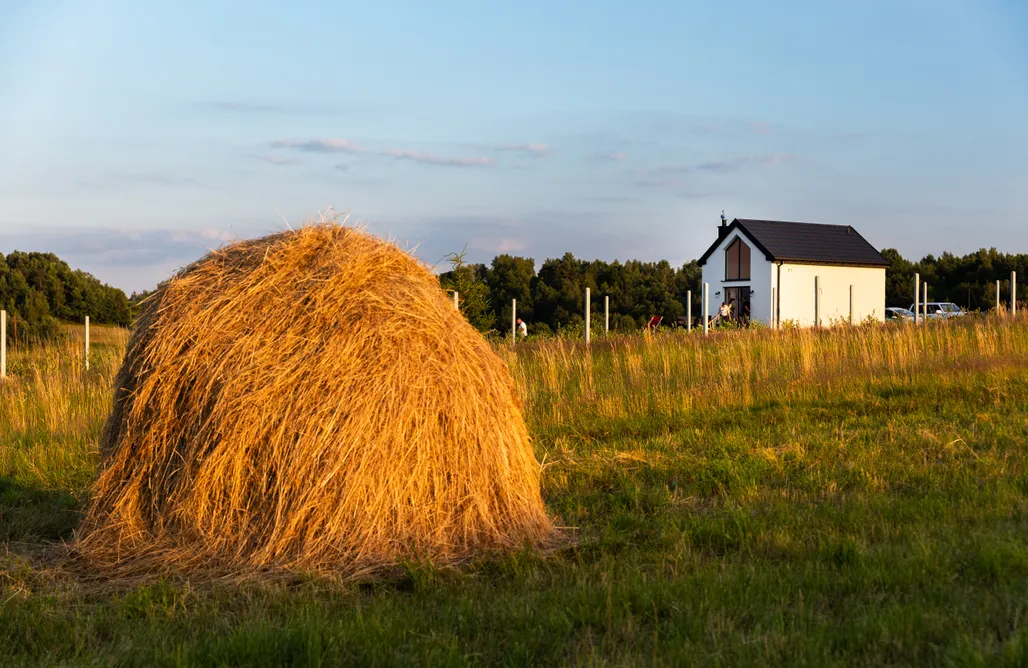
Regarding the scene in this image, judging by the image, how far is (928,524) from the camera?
20.2 feet

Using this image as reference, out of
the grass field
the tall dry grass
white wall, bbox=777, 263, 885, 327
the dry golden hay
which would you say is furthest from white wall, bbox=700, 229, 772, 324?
the dry golden hay

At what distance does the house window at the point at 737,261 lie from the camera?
48.4 m

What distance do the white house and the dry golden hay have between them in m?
40.4

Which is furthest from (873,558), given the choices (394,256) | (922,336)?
(922,336)

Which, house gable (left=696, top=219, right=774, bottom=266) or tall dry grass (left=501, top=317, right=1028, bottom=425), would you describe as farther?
house gable (left=696, top=219, right=774, bottom=266)

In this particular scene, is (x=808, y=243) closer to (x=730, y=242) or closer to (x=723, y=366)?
(x=730, y=242)

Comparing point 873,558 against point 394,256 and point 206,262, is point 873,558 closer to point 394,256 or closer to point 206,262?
point 394,256

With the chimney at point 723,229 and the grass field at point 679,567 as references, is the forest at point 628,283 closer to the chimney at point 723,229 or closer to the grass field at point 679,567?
the chimney at point 723,229

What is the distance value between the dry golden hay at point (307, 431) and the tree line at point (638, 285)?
45.6m

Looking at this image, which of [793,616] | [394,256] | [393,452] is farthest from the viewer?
[394,256]

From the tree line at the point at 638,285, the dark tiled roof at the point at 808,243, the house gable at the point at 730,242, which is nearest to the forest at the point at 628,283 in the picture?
the tree line at the point at 638,285

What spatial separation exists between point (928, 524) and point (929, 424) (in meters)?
4.24

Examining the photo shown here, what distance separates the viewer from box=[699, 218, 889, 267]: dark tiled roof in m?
46.6

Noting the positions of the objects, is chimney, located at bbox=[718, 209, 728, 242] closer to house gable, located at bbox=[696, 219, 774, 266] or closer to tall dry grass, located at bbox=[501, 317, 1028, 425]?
house gable, located at bbox=[696, 219, 774, 266]
